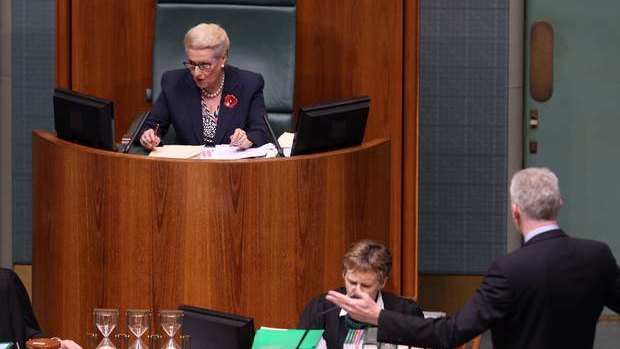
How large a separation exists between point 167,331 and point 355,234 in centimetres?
127

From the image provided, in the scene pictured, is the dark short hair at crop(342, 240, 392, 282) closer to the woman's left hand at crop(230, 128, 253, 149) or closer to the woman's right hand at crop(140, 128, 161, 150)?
the woman's left hand at crop(230, 128, 253, 149)

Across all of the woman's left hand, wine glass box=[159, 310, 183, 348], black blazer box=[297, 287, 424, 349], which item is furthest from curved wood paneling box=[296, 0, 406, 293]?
wine glass box=[159, 310, 183, 348]

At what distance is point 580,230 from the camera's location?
7348 millimetres

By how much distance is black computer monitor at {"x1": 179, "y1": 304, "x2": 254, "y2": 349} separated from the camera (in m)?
4.05

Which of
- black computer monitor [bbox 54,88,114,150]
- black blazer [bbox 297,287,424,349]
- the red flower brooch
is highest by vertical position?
the red flower brooch

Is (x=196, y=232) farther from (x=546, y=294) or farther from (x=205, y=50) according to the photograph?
(x=546, y=294)

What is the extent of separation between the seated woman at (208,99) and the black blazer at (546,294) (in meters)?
1.87

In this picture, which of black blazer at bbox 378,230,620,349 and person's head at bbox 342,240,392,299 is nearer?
black blazer at bbox 378,230,620,349

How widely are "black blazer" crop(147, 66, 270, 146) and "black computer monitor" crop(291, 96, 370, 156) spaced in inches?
20.2

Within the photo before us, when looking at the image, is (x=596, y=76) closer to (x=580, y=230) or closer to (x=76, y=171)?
(x=580, y=230)

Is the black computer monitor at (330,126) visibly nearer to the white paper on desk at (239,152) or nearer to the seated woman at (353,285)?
the white paper on desk at (239,152)

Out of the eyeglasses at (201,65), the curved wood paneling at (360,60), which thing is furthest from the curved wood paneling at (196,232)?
the curved wood paneling at (360,60)

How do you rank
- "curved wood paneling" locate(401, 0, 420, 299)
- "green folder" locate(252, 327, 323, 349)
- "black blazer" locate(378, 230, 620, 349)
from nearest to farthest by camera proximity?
"black blazer" locate(378, 230, 620, 349), "green folder" locate(252, 327, 323, 349), "curved wood paneling" locate(401, 0, 420, 299)

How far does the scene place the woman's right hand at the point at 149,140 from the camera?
529cm
